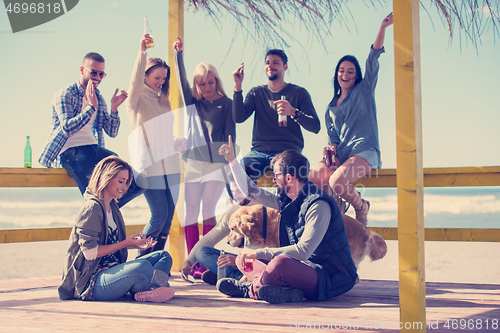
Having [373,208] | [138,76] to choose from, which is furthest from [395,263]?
[373,208]

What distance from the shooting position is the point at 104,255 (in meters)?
2.88

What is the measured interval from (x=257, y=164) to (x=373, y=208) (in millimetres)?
20724

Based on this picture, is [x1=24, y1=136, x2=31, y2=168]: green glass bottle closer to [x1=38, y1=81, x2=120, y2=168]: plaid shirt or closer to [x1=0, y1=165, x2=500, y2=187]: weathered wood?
[x1=0, y1=165, x2=500, y2=187]: weathered wood

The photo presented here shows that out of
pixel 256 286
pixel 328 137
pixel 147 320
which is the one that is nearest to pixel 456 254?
pixel 328 137

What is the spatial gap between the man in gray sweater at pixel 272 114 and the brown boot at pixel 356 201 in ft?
1.82

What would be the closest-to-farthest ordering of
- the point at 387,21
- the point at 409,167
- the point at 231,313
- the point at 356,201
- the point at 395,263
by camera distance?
the point at 409,167 → the point at 231,313 → the point at 387,21 → the point at 356,201 → the point at 395,263

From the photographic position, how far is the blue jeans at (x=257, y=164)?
12.3ft

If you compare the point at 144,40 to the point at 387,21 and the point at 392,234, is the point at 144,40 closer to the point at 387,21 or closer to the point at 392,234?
the point at 387,21

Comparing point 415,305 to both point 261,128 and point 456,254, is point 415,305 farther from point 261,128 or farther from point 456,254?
point 456,254

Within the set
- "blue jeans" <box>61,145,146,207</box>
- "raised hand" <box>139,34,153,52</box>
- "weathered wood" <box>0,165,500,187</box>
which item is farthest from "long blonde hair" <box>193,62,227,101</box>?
"blue jeans" <box>61,145,146,207</box>

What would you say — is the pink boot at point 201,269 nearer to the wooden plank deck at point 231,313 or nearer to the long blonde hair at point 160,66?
the wooden plank deck at point 231,313

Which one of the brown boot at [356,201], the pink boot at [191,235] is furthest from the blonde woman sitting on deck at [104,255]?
the brown boot at [356,201]

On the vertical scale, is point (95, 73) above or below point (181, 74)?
below

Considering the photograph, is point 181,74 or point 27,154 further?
point 27,154
